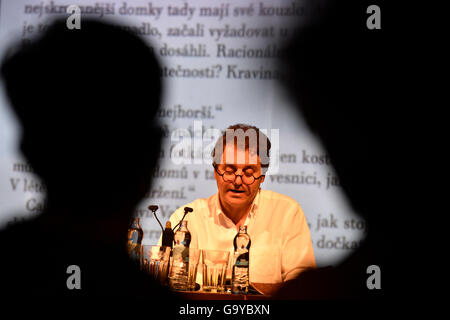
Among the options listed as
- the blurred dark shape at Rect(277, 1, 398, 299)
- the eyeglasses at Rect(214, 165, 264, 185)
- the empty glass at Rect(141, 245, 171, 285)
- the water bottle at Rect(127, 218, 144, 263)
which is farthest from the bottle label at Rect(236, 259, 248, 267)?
the blurred dark shape at Rect(277, 1, 398, 299)

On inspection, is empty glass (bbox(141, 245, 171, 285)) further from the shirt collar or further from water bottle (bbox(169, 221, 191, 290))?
the shirt collar

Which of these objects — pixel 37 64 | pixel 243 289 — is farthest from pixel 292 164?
pixel 37 64

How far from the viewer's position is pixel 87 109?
2689 millimetres

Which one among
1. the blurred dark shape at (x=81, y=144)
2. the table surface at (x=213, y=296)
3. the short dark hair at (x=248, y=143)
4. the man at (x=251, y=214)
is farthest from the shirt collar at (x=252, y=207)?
the table surface at (x=213, y=296)

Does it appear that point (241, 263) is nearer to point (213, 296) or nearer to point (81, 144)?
point (213, 296)

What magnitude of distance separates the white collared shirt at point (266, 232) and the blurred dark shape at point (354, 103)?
0.28 metres

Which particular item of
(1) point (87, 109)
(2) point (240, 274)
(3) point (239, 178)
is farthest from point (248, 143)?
(1) point (87, 109)

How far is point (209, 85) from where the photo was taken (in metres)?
Result: 2.64

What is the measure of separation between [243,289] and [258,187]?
2.03 ft

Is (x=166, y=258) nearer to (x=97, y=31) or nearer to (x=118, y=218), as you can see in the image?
(x=118, y=218)

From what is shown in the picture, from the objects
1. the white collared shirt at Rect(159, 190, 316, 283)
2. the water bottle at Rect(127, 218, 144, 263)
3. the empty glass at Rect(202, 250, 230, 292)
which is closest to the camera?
the empty glass at Rect(202, 250, 230, 292)

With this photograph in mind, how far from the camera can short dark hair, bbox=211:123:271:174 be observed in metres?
2.55

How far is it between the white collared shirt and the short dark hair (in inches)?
6.5

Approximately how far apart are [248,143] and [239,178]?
0.60 ft
